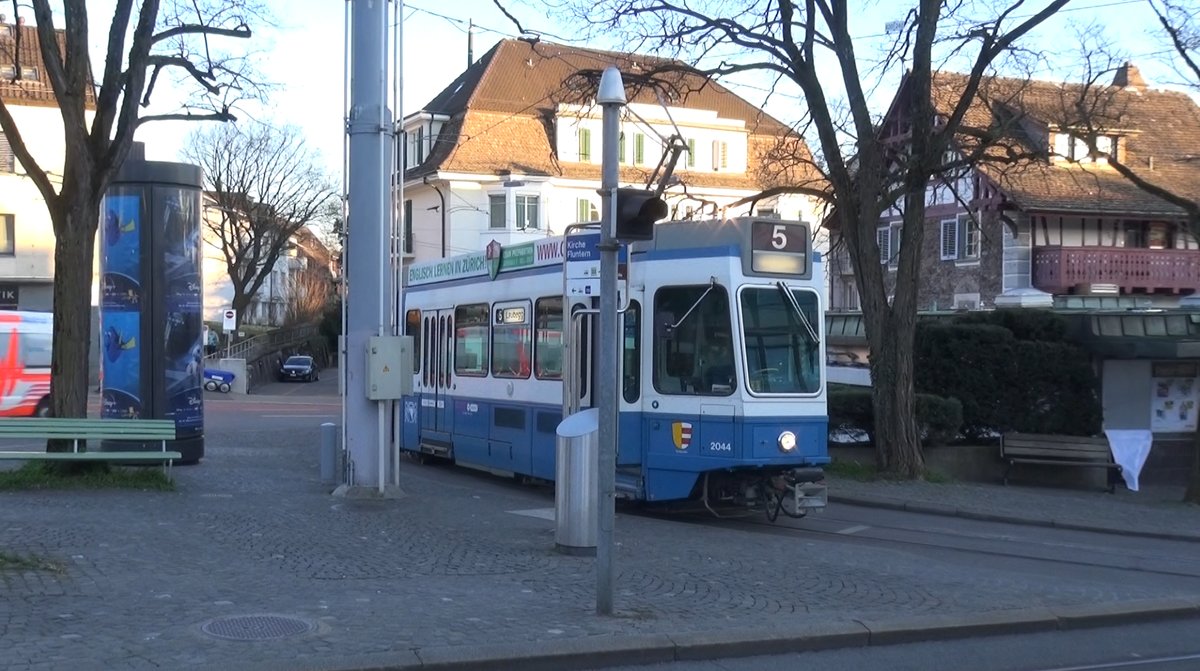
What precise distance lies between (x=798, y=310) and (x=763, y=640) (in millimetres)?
6009

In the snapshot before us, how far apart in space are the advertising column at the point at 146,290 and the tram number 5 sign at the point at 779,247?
840 cm

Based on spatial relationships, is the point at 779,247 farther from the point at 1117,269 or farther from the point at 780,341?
the point at 1117,269

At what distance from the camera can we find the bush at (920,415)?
2167 cm

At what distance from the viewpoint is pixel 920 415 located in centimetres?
2164

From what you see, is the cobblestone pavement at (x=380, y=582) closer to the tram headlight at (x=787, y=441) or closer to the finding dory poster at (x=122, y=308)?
the tram headlight at (x=787, y=441)

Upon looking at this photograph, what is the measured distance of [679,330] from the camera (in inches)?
555

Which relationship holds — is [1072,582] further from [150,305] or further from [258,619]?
[150,305]

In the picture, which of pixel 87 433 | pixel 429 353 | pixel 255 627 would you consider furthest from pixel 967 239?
pixel 255 627

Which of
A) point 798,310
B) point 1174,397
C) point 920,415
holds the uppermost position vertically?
point 798,310

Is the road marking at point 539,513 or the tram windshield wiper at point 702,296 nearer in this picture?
the tram windshield wiper at point 702,296

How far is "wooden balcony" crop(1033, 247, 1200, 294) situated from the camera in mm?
38062

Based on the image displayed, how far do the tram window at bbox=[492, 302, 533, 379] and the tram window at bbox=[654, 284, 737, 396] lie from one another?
3.25 m

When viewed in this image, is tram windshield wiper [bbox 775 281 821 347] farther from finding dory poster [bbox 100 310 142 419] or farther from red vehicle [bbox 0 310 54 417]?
red vehicle [bbox 0 310 54 417]

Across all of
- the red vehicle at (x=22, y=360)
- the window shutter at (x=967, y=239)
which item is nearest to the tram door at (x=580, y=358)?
the red vehicle at (x=22, y=360)
